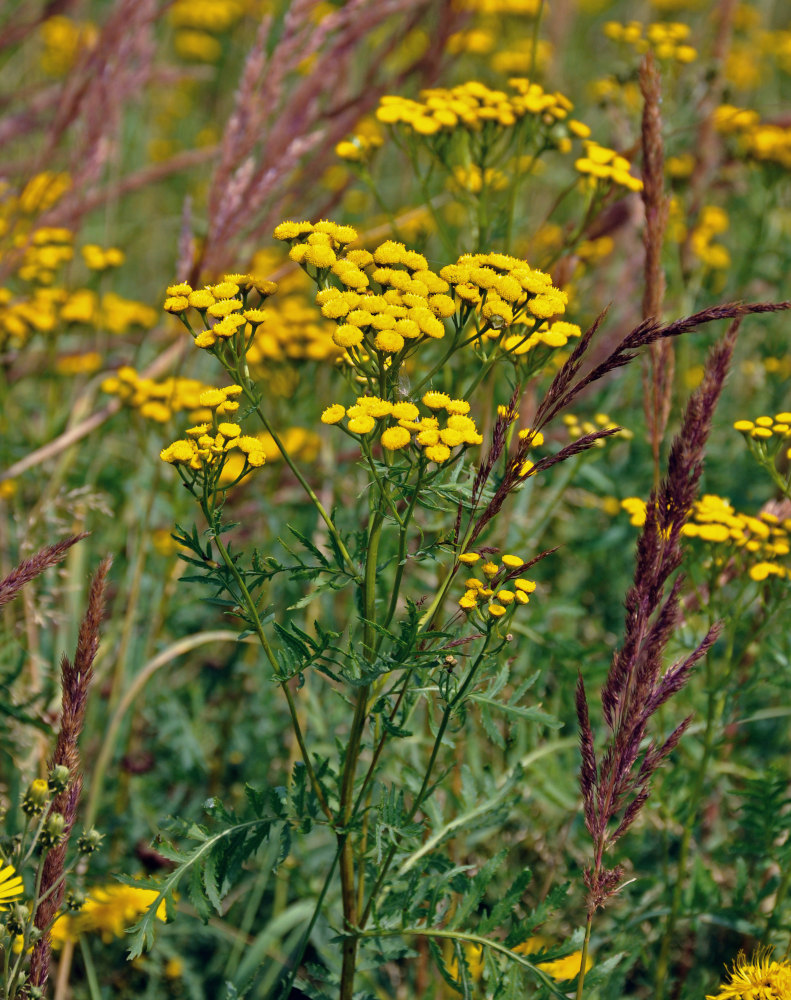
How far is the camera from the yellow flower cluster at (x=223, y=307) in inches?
67.4

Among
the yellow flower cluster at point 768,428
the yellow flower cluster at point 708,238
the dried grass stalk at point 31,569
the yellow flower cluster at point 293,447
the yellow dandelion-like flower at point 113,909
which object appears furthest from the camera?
the yellow flower cluster at point 708,238

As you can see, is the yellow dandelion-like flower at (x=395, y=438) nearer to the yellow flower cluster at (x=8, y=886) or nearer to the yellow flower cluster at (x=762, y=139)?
the yellow flower cluster at (x=8, y=886)

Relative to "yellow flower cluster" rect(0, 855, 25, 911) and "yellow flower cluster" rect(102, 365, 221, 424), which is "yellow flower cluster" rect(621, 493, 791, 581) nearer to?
"yellow flower cluster" rect(102, 365, 221, 424)

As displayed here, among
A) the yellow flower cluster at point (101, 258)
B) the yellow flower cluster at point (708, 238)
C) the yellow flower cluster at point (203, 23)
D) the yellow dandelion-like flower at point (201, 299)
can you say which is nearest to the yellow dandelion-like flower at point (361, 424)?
the yellow dandelion-like flower at point (201, 299)

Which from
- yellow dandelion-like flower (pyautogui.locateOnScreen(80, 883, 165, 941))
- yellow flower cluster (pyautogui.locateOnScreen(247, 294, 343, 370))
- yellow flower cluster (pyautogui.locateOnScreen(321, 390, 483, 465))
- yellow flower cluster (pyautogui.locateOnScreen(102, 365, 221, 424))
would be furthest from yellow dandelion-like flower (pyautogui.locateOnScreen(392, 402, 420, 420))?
yellow flower cluster (pyautogui.locateOnScreen(247, 294, 343, 370))

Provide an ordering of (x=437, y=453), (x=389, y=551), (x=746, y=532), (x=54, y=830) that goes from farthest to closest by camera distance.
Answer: (x=746, y=532) < (x=389, y=551) < (x=437, y=453) < (x=54, y=830)

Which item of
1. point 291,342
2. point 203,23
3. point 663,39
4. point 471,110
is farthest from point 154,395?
point 203,23

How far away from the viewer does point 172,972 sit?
2.76 meters

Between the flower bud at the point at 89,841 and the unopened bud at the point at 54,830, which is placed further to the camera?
A: the flower bud at the point at 89,841

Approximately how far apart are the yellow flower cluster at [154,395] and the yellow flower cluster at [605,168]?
129cm

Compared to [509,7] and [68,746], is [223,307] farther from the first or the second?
[509,7]

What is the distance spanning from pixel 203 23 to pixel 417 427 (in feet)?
27.0

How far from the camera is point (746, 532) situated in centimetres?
244

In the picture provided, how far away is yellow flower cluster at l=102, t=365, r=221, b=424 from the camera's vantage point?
9.73ft
